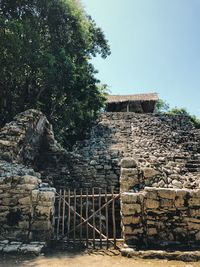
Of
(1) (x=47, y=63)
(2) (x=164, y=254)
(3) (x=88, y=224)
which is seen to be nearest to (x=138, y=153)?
(1) (x=47, y=63)

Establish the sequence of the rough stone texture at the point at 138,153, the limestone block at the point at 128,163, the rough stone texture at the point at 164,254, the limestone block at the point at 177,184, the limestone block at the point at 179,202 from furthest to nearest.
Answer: the rough stone texture at the point at 138,153, the limestone block at the point at 177,184, the limestone block at the point at 128,163, the limestone block at the point at 179,202, the rough stone texture at the point at 164,254

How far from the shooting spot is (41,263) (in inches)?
248

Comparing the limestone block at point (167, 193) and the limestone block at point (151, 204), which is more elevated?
the limestone block at point (167, 193)

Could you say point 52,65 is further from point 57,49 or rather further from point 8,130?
point 8,130

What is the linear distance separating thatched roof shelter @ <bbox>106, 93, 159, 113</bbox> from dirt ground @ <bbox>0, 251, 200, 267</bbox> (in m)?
25.9

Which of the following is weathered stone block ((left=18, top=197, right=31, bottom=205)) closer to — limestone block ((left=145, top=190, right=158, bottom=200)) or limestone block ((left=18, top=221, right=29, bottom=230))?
limestone block ((left=18, top=221, right=29, bottom=230))

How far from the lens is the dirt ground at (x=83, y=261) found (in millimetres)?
6137

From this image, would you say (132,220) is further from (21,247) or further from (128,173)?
(21,247)

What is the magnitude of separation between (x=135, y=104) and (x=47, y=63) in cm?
1719

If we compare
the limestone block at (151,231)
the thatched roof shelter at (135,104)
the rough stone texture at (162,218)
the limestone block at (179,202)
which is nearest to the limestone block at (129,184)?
the rough stone texture at (162,218)

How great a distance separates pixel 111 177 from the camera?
1304 cm

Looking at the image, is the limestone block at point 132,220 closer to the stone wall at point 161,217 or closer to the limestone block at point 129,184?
the stone wall at point 161,217

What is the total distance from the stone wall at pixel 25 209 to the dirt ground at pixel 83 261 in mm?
821

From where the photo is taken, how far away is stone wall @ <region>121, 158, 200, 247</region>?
7031mm
